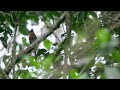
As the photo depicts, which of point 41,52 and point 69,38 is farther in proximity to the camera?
point 41,52

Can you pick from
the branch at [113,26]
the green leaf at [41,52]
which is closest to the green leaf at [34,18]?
the green leaf at [41,52]

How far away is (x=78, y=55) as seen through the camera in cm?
114

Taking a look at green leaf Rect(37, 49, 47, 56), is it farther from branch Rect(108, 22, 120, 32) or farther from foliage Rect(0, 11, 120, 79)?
branch Rect(108, 22, 120, 32)

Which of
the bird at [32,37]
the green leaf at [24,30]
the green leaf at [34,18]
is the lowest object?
the bird at [32,37]

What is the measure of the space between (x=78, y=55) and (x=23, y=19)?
34 cm

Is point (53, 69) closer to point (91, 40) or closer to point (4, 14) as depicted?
point (91, 40)

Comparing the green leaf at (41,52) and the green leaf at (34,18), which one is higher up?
the green leaf at (34,18)

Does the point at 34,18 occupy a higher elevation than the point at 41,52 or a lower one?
higher

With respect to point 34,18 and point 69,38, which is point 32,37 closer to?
point 34,18

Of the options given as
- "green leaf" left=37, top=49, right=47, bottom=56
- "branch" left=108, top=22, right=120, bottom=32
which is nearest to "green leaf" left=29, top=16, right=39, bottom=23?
"green leaf" left=37, top=49, right=47, bottom=56

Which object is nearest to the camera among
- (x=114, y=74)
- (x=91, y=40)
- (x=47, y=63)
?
(x=114, y=74)

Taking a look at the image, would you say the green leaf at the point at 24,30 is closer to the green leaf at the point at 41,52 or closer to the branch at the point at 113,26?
the green leaf at the point at 41,52

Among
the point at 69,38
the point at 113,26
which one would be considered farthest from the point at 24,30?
the point at 113,26
